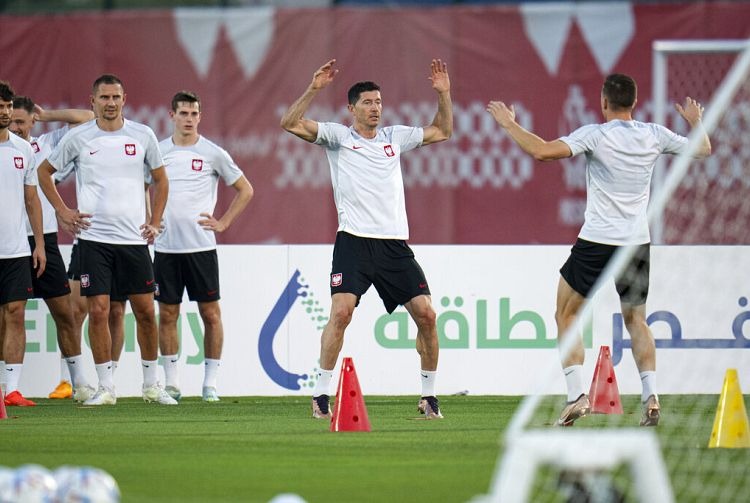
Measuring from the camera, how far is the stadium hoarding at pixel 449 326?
42.4ft

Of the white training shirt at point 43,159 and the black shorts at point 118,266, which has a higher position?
the white training shirt at point 43,159

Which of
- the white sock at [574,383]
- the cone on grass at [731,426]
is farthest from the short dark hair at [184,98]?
the cone on grass at [731,426]

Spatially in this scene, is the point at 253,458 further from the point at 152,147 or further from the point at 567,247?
the point at 567,247

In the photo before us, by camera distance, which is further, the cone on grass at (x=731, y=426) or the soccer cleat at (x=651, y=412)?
the soccer cleat at (x=651, y=412)

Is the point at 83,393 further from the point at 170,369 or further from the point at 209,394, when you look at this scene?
the point at 209,394

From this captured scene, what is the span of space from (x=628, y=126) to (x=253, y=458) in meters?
3.34

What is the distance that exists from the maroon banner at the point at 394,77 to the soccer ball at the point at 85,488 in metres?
13.1

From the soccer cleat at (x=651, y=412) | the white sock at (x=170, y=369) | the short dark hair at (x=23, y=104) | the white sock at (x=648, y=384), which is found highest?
the short dark hair at (x=23, y=104)

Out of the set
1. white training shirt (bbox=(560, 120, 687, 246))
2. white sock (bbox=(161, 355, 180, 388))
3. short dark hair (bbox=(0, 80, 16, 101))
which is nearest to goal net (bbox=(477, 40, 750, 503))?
white training shirt (bbox=(560, 120, 687, 246))

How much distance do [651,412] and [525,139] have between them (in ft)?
6.20

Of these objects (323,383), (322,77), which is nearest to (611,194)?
(322,77)

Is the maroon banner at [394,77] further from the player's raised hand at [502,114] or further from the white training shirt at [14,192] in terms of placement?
the player's raised hand at [502,114]

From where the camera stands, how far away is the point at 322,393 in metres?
10.5

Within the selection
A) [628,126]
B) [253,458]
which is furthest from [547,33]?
[253,458]
